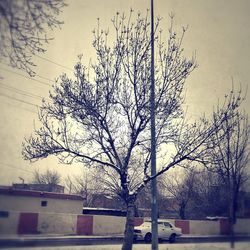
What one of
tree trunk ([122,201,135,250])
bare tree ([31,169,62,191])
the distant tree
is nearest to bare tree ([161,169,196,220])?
bare tree ([31,169,62,191])

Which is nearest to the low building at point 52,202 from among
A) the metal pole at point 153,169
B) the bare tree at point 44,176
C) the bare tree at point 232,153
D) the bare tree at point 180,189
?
the bare tree at point 44,176

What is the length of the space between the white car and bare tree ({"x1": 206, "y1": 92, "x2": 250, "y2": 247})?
6.86 m

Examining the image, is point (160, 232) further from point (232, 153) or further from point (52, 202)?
point (232, 153)

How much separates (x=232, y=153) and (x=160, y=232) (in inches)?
302

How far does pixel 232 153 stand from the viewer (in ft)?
28.8

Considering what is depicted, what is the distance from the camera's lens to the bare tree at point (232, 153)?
7840mm

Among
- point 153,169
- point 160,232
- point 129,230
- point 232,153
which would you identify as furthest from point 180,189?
point 153,169

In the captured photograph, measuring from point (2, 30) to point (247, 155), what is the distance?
7.29 metres

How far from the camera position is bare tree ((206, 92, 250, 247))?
7.84m

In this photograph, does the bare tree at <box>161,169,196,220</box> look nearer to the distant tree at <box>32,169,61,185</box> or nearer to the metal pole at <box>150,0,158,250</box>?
the distant tree at <box>32,169,61,185</box>

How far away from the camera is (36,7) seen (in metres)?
4.33

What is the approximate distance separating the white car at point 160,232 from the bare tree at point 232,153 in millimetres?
6862

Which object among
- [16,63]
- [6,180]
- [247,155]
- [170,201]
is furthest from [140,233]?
[170,201]

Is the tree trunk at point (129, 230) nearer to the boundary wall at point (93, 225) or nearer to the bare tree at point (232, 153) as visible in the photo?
the bare tree at point (232, 153)
